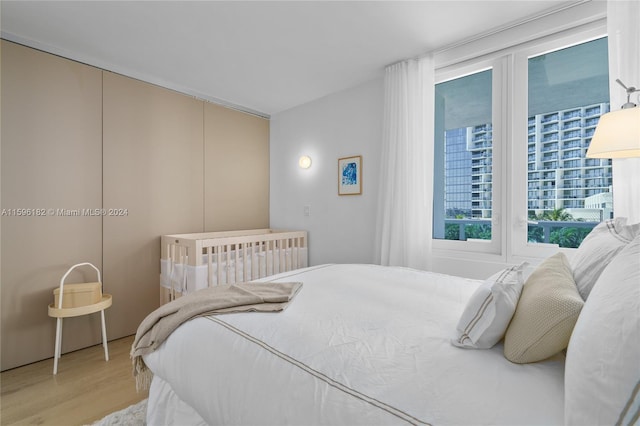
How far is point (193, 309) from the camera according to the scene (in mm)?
1404

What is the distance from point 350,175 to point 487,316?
95.1 inches

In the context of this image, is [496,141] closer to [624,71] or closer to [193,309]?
[624,71]

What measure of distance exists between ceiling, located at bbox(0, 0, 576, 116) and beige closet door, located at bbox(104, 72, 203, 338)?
255 mm

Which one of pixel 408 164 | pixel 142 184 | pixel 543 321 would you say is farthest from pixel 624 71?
pixel 142 184

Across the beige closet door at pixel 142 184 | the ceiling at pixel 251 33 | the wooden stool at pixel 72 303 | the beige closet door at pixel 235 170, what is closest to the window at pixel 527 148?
the ceiling at pixel 251 33

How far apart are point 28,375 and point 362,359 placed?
2659 millimetres

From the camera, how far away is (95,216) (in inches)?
106

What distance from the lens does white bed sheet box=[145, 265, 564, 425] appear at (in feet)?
2.51

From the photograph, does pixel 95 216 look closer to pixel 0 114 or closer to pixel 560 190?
pixel 0 114

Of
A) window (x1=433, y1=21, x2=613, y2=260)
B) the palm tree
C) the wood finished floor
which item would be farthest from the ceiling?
the wood finished floor

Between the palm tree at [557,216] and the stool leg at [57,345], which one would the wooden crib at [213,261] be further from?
the palm tree at [557,216]

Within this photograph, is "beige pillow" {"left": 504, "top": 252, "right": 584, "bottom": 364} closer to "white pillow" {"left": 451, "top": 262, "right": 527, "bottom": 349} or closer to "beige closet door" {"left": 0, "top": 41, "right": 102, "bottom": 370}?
"white pillow" {"left": 451, "top": 262, "right": 527, "bottom": 349}

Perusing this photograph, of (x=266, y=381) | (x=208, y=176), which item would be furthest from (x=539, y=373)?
(x=208, y=176)

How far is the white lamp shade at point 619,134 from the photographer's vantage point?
1364mm
